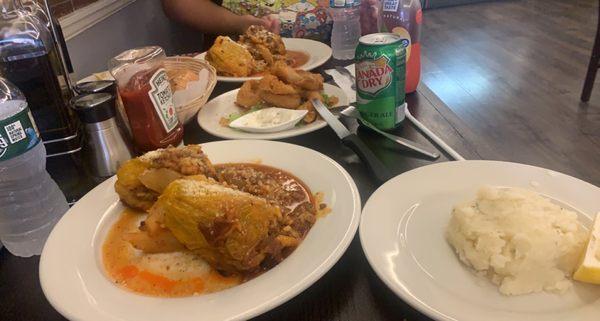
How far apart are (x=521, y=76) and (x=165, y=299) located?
487 centimetres

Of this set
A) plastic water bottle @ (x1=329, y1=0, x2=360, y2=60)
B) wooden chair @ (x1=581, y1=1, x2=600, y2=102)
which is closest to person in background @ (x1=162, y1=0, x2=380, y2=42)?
plastic water bottle @ (x1=329, y1=0, x2=360, y2=60)

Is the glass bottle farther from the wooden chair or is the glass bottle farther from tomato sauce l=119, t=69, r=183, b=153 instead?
the wooden chair

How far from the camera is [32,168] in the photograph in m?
1.19

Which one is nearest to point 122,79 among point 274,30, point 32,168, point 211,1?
point 32,168

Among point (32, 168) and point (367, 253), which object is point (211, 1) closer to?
point (32, 168)

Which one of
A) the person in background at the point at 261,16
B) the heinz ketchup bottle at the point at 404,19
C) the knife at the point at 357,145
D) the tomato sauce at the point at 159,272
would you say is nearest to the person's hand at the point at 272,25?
the person in background at the point at 261,16

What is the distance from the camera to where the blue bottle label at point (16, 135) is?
100 cm

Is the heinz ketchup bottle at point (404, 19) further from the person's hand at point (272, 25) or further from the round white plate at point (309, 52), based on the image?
the person's hand at point (272, 25)

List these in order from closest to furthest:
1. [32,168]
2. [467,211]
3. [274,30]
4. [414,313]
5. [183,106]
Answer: [414,313] < [467,211] < [32,168] < [183,106] < [274,30]

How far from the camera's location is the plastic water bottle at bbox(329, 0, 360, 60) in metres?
2.18

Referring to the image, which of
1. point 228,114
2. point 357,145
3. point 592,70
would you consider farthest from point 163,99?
point 592,70

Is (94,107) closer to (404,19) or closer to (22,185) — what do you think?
(22,185)

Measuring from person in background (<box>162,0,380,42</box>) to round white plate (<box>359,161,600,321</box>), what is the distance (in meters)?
1.81

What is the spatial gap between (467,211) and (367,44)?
66 cm
